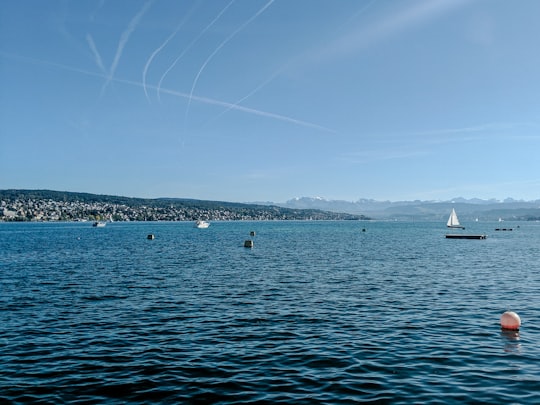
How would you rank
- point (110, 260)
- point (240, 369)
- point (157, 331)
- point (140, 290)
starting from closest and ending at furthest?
point (240, 369)
point (157, 331)
point (140, 290)
point (110, 260)

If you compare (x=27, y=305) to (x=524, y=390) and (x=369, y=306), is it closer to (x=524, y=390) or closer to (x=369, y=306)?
(x=369, y=306)

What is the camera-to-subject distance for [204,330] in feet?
82.9

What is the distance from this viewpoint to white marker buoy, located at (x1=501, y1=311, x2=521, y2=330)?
983 inches

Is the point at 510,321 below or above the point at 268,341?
above

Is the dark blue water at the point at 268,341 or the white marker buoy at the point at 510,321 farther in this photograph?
the white marker buoy at the point at 510,321

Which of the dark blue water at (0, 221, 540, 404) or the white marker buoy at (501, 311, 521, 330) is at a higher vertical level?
the white marker buoy at (501, 311, 521, 330)

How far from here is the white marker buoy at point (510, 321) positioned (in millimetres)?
24969

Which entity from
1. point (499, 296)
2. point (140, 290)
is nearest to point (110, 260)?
point (140, 290)

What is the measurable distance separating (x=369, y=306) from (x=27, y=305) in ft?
84.9

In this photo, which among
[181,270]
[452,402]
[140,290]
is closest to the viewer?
[452,402]

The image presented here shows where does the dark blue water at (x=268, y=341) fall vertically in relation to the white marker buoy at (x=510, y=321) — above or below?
below

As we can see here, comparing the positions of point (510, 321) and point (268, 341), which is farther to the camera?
point (510, 321)

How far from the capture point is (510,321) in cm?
2506

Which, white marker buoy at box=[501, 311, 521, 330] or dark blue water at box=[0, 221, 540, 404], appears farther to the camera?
white marker buoy at box=[501, 311, 521, 330]
